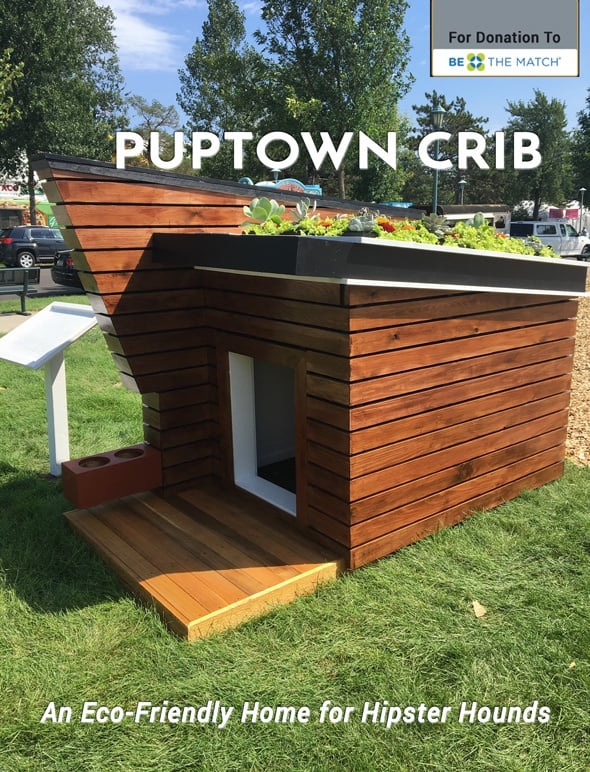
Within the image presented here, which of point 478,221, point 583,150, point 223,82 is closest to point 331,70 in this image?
point 223,82

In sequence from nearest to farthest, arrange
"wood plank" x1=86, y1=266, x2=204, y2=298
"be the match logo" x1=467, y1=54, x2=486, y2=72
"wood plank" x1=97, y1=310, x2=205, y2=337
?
"wood plank" x1=86, y1=266, x2=204, y2=298 → "wood plank" x1=97, y1=310, x2=205, y2=337 → "be the match logo" x1=467, y1=54, x2=486, y2=72

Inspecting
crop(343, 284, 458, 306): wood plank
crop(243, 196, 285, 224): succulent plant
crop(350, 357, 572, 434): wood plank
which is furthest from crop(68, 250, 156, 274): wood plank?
crop(350, 357, 572, 434): wood plank

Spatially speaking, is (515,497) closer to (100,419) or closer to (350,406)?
(350,406)

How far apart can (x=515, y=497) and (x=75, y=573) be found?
10.6 ft

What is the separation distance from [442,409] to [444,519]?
78 centimetres

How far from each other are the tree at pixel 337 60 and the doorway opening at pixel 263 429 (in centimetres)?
2703

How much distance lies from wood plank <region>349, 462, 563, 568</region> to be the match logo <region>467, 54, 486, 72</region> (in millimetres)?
9252

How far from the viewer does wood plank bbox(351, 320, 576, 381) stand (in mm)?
3633

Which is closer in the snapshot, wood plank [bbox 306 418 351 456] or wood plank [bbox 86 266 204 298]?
wood plank [bbox 306 418 351 456]

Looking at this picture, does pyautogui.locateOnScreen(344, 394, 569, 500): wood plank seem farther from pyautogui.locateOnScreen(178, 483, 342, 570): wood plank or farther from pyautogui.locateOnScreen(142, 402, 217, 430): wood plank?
pyautogui.locateOnScreen(142, 402, 217, 430): wood plank

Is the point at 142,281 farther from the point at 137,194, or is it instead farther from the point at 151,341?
the point at 137,194

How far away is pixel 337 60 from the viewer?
102 feet

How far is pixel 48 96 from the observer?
1191 inches

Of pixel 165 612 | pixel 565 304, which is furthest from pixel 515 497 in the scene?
pixel 165 612
